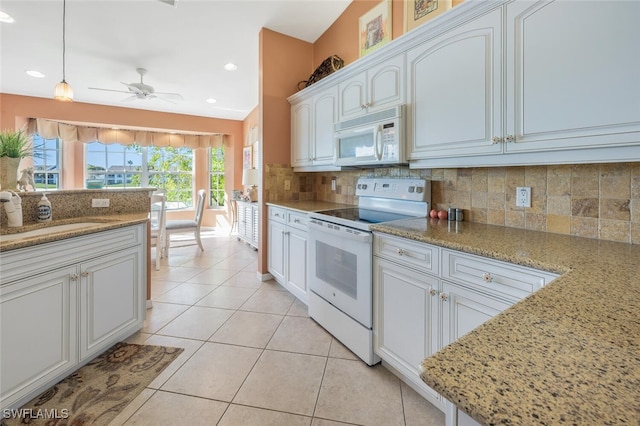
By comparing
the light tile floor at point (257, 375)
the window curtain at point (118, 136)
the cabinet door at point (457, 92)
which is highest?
the window curtain at point (118, 136)

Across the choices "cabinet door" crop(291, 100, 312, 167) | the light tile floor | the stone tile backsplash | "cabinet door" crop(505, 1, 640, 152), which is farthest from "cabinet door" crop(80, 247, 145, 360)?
"cabinet door" crop(505, 1, 640, 152)

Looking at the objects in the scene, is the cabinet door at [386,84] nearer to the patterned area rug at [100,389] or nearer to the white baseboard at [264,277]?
the white baseboard at [264,277]

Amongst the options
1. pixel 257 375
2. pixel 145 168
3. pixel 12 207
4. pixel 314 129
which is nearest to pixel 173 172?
pixel 145 168

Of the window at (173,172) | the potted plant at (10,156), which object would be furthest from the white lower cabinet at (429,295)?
the window at (173,172)

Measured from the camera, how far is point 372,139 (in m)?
2.24

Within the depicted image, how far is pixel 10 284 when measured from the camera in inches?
54.6

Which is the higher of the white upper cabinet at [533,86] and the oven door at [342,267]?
the white upper cabinet at [533,86]

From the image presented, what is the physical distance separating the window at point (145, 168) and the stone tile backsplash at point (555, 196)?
585 cm

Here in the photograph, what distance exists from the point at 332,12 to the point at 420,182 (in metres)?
2.25

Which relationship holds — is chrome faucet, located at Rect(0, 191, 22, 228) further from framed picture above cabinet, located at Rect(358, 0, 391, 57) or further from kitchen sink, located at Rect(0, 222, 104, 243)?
framed picture above cabinet, located at Rect(358, 0, 391, 57)

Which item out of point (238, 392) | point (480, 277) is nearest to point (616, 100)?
point (480, 277)

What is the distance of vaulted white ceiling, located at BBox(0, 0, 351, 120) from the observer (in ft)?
9.61

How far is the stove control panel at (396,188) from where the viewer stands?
214cm

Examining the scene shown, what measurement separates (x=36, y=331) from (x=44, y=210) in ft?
2.67
